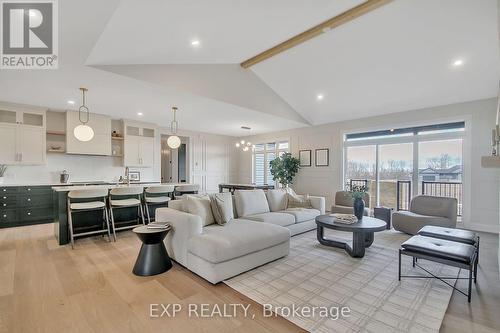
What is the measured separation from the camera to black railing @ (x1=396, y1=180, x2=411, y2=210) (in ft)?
18.5

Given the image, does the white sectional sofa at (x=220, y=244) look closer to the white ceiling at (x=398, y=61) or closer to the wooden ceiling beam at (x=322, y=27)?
the wooden ceiling beam at (x=322, y=27)

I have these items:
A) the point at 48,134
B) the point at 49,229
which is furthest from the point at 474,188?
the point at 48,134

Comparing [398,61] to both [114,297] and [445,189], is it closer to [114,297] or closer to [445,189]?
[445,189]

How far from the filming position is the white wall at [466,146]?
4586 mm

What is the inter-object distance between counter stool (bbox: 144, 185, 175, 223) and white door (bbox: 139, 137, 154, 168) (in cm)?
227

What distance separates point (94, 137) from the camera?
18.7 ft

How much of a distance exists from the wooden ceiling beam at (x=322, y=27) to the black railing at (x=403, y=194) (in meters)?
4.17

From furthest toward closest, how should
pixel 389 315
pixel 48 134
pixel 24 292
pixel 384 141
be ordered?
pixel 384 141 → pixel 48 134 → pixel 24 292 → pixel 389 315

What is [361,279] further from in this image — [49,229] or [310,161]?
[49,229]

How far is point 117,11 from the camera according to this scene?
2398mm

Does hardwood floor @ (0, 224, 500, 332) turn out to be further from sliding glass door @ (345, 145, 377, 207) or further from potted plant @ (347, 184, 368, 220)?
sliding glass door @ (345, 145, 377, 207)

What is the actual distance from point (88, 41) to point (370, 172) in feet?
21.2

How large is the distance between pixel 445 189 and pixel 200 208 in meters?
5.43

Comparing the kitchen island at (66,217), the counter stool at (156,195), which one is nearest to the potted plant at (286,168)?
the counter stool at (156,195)
